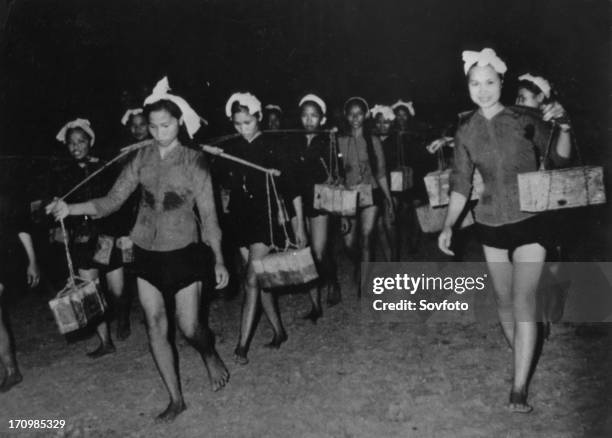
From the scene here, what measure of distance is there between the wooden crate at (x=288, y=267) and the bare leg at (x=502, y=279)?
1292 mm

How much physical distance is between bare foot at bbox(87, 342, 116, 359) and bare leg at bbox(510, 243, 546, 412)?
3506 millimetres

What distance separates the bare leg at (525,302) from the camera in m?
3.27

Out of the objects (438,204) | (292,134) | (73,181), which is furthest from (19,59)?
(438,204)

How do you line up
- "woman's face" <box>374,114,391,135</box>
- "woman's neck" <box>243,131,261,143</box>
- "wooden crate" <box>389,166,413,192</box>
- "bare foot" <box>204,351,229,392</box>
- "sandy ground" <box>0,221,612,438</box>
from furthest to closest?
"woman's face" <box>374,114,391,135</box> → "wooden crate" <box>389,166,413,192</box> → "woman's neck" <box>243,131,261,143</box> → "bare foot" <box>204,351,229,392</box> → "sandy ground" <box>0,221,612,438</box>

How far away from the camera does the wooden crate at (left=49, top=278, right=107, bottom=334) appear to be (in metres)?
3.50

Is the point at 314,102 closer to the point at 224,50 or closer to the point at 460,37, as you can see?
the point at 224,50

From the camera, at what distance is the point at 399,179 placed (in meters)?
7.09

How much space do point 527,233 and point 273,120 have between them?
16.0 feet

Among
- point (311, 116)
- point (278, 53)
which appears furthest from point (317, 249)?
point (278, 53)

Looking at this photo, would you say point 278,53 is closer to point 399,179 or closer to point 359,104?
point 399,179

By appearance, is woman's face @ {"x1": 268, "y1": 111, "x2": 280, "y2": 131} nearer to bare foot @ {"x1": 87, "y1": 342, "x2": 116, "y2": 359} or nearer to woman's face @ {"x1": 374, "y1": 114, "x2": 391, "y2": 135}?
woman's face @ {"x1": 374, "y1": 114, "x2": 391, "y2": 135}

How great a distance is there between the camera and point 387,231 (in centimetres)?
682

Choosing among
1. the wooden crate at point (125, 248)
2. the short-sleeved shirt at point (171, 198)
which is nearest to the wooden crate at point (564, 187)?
the short-sleeved shirt at point (171, 198)

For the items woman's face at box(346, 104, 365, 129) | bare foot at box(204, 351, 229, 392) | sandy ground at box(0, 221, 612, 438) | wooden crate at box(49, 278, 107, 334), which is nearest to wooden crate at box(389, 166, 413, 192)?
woman's face at box(346, 104, 365, 129)
